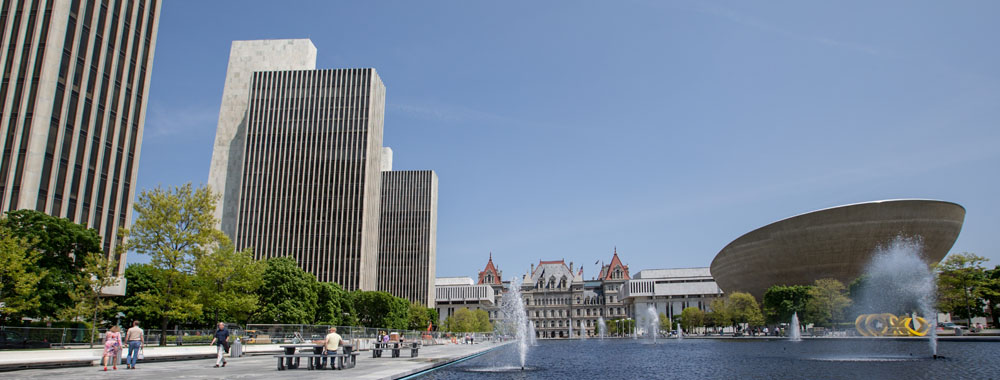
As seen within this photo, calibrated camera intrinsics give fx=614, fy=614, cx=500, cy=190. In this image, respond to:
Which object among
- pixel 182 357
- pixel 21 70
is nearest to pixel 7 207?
pixel 21 70

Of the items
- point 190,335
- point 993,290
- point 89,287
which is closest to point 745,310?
point 993,290

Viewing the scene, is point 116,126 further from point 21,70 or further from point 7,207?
point 7,207

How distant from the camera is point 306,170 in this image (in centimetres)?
10781

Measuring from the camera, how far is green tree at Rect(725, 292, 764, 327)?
386 ft

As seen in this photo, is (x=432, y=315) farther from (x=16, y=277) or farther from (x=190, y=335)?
(x=16, y=277)

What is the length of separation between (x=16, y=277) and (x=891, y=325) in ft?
278

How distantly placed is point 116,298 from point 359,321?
1638 inches

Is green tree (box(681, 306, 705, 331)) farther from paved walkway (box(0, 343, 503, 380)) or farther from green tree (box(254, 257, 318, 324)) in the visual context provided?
paved walkway (box(0, 343, 503, 380))

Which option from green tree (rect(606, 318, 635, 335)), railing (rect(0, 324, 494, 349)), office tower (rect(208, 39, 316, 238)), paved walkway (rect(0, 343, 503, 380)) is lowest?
green tree (rect(606, 318, 635, 335))

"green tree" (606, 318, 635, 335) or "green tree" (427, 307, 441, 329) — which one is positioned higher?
"green tree" (427, 307, 441, 329)

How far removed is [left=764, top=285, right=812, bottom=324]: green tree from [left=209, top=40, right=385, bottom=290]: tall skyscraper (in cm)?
7048

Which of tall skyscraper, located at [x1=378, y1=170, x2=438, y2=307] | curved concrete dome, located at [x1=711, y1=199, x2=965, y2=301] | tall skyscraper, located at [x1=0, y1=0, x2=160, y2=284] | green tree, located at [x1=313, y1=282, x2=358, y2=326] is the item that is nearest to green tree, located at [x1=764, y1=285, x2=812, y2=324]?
curved concrete dome, located at [x1=711, y1=199, x2=965, y2=301]

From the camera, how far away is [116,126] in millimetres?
54562

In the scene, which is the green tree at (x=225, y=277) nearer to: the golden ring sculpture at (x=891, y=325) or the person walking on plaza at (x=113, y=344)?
the person walking on plaza at (x=113, y=344)
